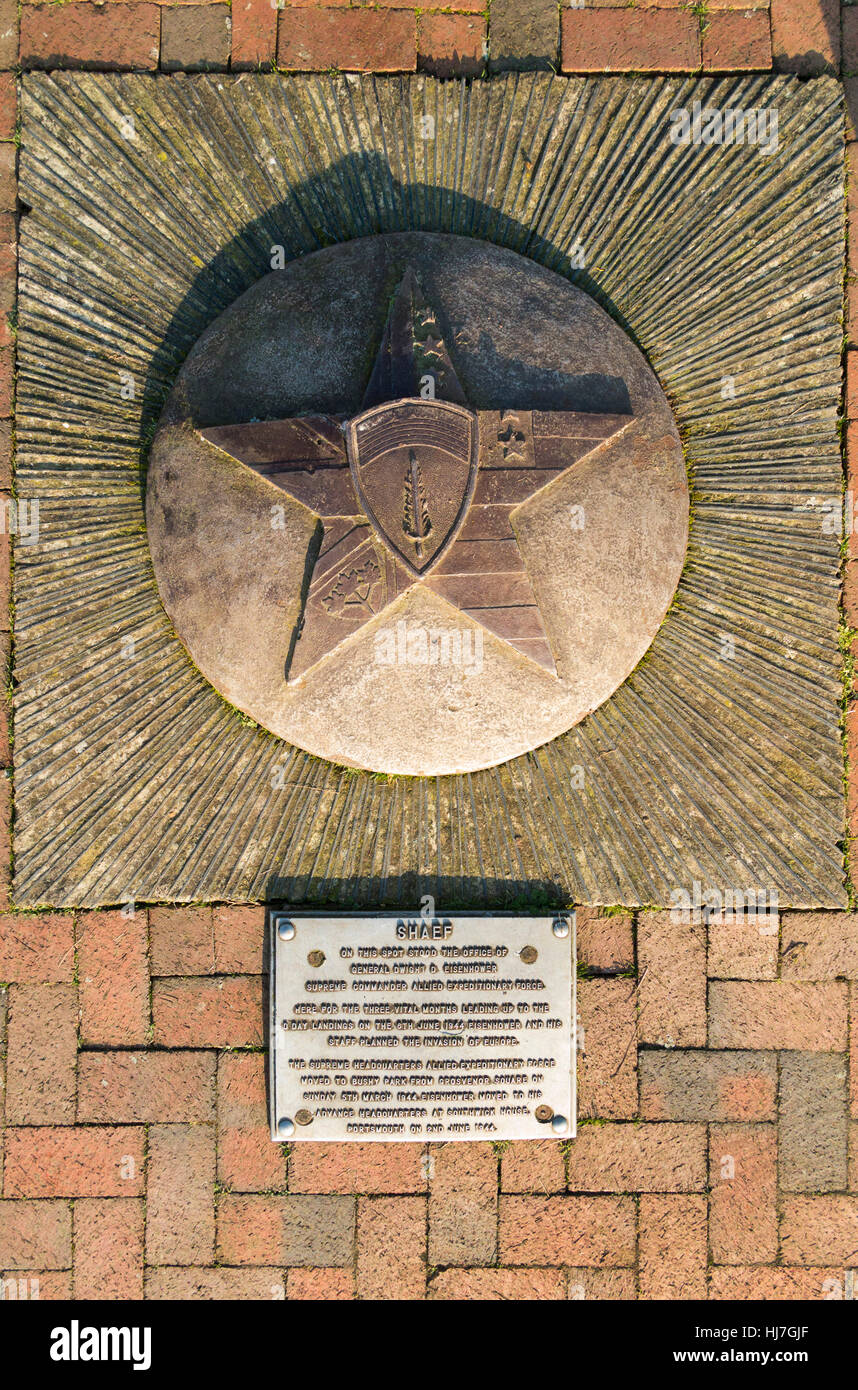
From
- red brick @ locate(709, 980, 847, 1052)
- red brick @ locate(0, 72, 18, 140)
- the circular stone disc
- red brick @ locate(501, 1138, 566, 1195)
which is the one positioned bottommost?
red brick @ locate(501, 1138, 566, 1195)

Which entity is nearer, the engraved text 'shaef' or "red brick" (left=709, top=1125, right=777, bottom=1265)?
the engraved text 'shaef'

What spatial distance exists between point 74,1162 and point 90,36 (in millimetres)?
6094

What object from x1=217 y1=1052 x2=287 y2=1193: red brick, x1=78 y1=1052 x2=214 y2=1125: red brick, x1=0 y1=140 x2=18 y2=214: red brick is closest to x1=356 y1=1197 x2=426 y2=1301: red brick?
x1=217 y1=1052 x2=287 y2=1193: red brick

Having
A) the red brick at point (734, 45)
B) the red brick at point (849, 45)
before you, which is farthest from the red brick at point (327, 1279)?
the red brick at point (849, 45)

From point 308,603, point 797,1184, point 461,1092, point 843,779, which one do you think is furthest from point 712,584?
point 797,1184

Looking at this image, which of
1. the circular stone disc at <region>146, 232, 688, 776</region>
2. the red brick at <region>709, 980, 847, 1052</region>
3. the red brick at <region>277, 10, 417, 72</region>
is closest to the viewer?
the circular stone disc at <region>146, 232, 688, 776</region>

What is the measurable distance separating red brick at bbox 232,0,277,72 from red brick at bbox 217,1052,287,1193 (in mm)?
5365

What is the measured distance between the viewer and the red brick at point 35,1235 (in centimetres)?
468

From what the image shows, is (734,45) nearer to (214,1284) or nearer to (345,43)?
(345,43)

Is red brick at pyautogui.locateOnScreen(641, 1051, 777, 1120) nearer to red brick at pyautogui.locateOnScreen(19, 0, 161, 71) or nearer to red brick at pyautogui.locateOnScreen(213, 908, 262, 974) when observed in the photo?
red brick at pyautogui.locateOnScreen(213, 908, 262, 974)

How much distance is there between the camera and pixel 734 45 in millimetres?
4715

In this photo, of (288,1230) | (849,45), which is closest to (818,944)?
(288,1230)

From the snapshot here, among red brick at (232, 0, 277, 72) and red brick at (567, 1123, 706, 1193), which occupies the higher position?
red brick at (232, 0, 277, 72)

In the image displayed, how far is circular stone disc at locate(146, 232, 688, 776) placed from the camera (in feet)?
13.2
